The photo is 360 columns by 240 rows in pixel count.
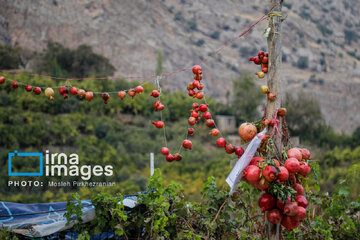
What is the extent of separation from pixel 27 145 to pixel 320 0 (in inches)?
761

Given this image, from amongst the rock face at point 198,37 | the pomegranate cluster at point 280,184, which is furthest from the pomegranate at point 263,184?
the rock face at point 198,37

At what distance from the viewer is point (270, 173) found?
1.07m

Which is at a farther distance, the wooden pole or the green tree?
the green tree

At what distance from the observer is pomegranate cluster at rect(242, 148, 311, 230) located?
3.59ft

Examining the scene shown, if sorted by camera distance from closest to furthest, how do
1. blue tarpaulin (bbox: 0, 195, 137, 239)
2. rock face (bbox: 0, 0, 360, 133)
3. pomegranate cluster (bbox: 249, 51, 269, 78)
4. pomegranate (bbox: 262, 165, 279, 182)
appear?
pomegranate (bbox: 262, 165, 279, 182) < pomegranate cluster (bbox: 249, 51, 269, 78) < blue tarpaulin (bbox: 0, 195, 137, 239) < rock face (bbox: 0, 0, 360, 133)

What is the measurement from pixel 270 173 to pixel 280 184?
0.24ft

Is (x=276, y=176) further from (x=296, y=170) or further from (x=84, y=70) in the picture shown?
(x=84, y=70)

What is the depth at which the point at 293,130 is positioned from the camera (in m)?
9.52

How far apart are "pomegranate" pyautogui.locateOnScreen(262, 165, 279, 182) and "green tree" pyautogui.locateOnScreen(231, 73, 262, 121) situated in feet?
34.8

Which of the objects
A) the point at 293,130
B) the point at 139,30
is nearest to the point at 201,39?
the point at 139,30

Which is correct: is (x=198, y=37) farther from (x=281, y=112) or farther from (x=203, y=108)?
(x=281, y=112)

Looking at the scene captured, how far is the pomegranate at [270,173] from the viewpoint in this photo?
106 cm

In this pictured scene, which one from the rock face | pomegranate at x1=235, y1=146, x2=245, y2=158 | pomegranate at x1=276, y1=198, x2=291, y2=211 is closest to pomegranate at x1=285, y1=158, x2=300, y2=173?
pomegranate at x1=276, y1=198, x2=291, y2=211

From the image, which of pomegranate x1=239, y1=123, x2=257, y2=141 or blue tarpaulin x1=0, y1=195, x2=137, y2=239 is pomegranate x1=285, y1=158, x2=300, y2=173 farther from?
blue tarpaulin x1=0, y1=195, x2=137, y2=239
